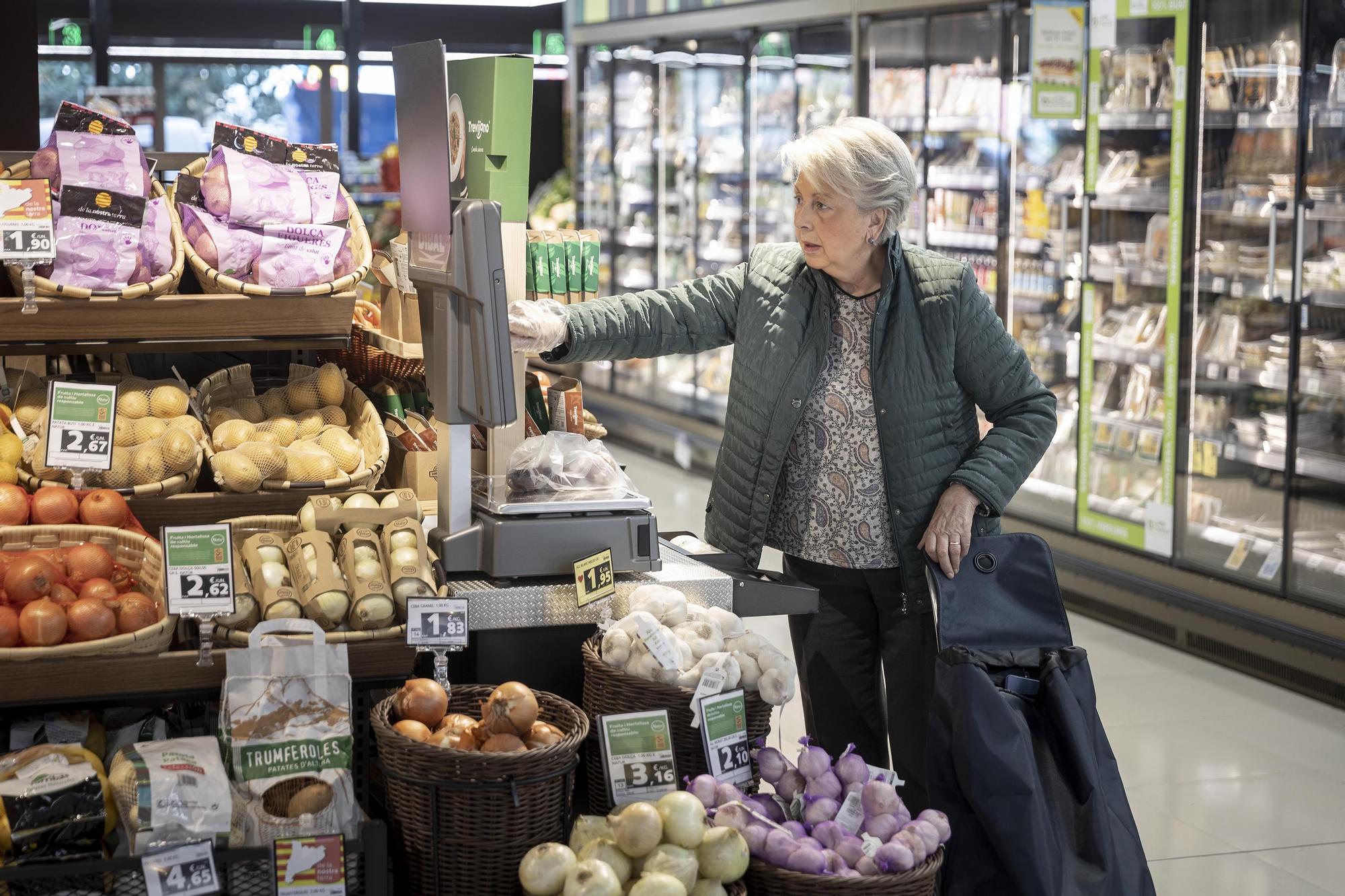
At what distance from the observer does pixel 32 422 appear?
9.50ft

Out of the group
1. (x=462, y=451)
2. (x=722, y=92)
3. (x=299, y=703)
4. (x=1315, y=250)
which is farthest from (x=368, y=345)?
(x=722, y=92)

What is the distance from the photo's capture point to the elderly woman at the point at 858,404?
2713 millimetres

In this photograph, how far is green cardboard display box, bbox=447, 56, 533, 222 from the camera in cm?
232

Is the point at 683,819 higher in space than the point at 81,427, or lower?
lower

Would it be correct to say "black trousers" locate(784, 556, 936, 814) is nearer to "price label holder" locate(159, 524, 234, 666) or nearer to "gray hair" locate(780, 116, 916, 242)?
"gray hair" locate(780, 116, 916, 242)

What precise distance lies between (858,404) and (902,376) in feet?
0.35

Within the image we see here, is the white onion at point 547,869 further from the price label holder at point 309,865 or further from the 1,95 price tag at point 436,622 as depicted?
the 1,95 price tag at point 436,622

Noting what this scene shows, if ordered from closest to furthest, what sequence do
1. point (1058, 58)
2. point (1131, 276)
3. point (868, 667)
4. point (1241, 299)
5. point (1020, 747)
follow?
point (1020, 747), point (868, 667), point (1241, 299), point (1131, 276), point (1058, 58)

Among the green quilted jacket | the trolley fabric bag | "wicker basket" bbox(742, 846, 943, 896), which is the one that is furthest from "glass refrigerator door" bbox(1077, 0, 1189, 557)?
"wicker basket" bbox(742, 846, 943, 896)

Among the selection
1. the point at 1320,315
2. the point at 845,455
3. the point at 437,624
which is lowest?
the point at 437,624

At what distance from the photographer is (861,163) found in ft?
8.68

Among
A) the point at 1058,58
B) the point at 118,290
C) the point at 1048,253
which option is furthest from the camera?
the point at 1048,253

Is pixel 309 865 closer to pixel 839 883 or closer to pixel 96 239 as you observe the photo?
pixel 839 883

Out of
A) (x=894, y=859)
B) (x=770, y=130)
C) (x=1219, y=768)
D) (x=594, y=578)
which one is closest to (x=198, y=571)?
(x=594, y=578)
